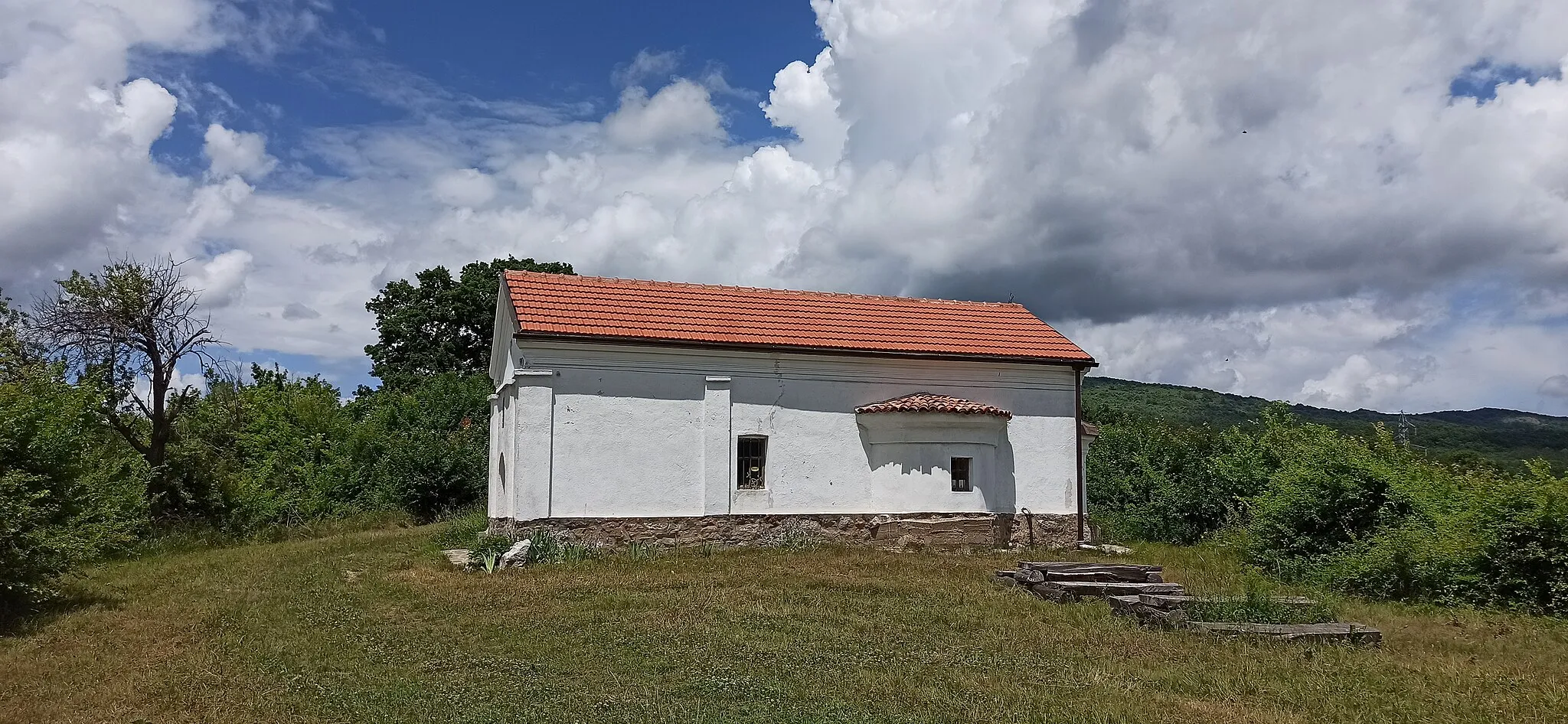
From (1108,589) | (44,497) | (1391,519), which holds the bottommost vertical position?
(1108,589)

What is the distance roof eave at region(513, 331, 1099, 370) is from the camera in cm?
1738

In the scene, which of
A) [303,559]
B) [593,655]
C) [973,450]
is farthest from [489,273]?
[593,655]

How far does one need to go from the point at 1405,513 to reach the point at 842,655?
10.9m

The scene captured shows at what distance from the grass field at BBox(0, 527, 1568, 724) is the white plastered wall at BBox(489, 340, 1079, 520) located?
119 inches

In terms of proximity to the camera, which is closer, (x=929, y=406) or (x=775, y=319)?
(x=929, y=406)

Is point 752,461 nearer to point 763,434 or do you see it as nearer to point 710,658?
point 763,434

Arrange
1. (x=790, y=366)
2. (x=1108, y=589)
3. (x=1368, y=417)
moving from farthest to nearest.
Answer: (x=1368, y=417)
(x=790, y=366)
(x=1108, y=589)

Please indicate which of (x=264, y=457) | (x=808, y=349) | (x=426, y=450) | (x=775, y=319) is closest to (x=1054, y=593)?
(x=808, y=349)

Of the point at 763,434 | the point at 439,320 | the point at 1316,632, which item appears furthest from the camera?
the point at 439,320

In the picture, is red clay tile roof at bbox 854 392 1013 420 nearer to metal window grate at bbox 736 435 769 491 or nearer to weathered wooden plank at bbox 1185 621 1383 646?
metal window grate at bbox 736 435 769 491

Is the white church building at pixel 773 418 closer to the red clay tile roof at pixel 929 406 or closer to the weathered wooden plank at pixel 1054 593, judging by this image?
the red clay tile roof at pixel 929 406

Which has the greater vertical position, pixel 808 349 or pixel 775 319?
pixel 775 319

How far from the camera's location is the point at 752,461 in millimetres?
18938

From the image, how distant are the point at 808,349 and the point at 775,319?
1.28 m
